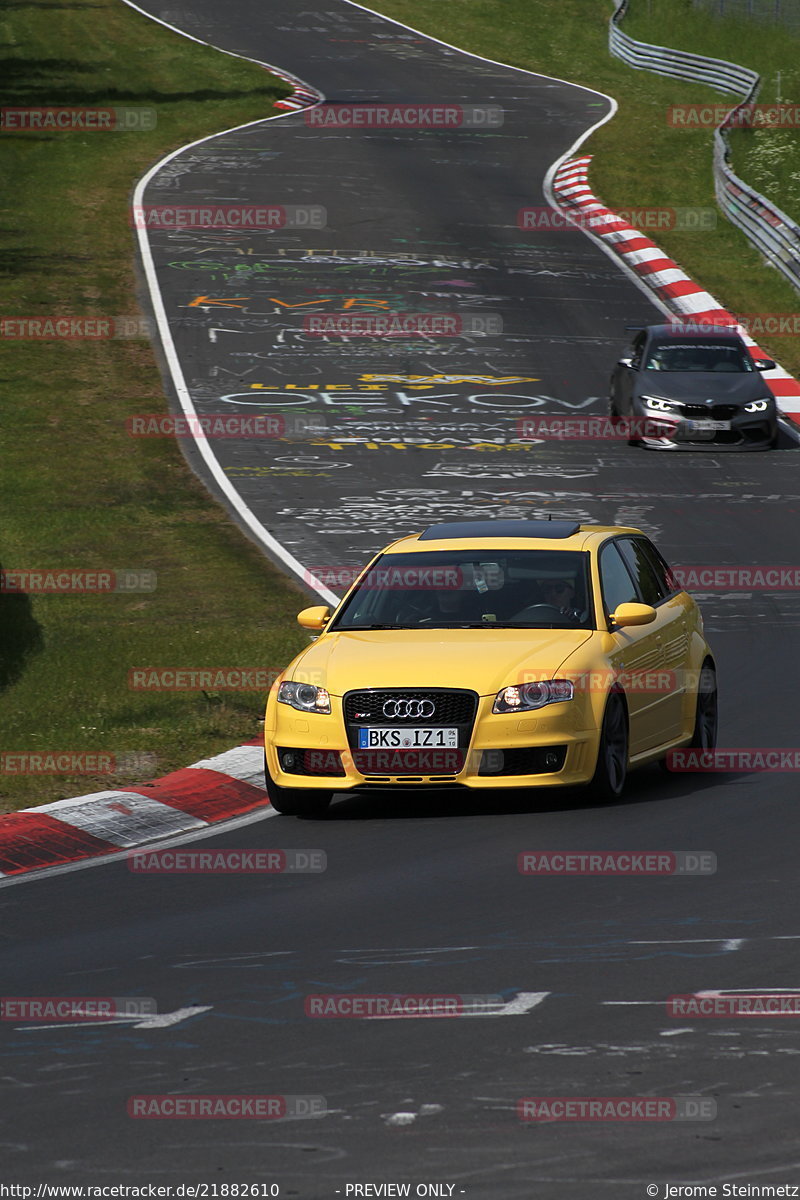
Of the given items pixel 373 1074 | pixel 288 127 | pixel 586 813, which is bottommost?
pixel 288 127

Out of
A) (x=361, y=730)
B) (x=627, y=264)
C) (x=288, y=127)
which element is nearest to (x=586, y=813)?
(x=361, y=730)

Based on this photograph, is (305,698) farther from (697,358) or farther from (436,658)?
(697,358)

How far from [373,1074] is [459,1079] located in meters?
0.28

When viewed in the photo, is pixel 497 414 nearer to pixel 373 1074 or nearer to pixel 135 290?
pixel 135 290

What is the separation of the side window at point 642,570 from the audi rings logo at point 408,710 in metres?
2.19

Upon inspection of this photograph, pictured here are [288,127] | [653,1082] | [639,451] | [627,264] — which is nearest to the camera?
[653,1082]

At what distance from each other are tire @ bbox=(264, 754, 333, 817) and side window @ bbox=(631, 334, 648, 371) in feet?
53.5

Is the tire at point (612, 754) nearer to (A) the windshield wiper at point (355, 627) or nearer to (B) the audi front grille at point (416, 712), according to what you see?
(B) the audi front grille at point (416, 712)

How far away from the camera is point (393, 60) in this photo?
57344 millimetres

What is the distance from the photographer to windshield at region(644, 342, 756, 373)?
2705 centimetres

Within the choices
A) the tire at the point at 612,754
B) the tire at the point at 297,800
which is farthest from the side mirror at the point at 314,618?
the tire at the point at 612,754

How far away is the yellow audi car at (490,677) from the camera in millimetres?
11062

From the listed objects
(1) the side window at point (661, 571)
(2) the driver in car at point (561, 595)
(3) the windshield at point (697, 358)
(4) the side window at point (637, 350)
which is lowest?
(4) the side window at point (637, 350)

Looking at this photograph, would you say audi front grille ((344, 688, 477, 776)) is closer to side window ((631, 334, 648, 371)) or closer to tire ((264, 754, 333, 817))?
tire ((264, 754, 333, 817))
